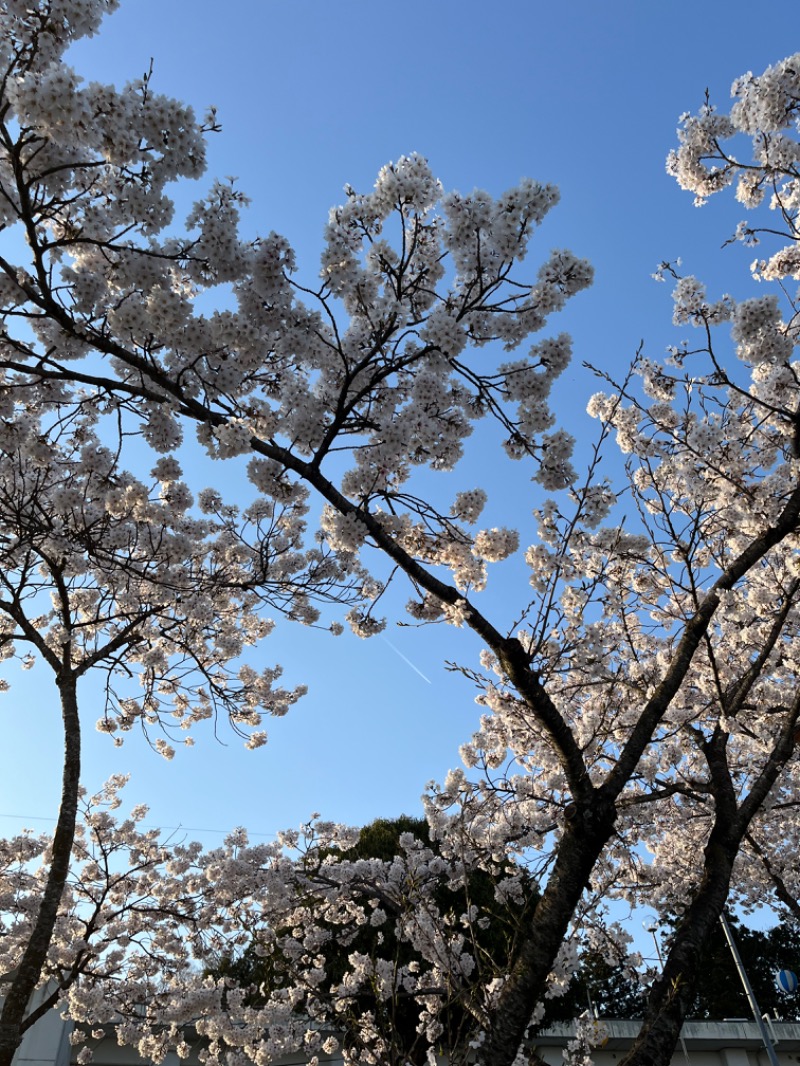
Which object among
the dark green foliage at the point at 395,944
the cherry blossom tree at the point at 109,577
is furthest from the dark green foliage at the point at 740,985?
the cherry blossom tree at the point at 109,577

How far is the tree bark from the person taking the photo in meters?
5.57

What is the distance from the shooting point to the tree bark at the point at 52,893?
219 inches

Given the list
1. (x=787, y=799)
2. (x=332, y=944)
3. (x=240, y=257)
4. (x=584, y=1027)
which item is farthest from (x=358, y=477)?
(x=332, y=944)

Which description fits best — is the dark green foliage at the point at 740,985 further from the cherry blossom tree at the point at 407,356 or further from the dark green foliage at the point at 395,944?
the cherry blossom tree at the point at 407,356

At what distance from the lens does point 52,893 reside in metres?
6.13

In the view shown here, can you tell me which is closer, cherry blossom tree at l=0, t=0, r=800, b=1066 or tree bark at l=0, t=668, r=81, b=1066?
cherry blossom tree at l=0, t=0, r=800, b=1066

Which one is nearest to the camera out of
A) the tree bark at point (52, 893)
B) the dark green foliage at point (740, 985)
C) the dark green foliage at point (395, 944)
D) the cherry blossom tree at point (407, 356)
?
the cherry blossom tree at point (407, 356)

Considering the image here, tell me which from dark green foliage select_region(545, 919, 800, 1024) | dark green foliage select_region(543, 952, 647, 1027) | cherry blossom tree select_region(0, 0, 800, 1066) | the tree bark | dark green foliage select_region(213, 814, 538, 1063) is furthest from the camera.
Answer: dark green foliage select_region(545, 919, 800, 1024)

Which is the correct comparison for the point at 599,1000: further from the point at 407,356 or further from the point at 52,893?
the point at 407,356

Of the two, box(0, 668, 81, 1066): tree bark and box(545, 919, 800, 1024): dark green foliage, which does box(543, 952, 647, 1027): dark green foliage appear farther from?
box(0, 668, 81, 1066): tree bark

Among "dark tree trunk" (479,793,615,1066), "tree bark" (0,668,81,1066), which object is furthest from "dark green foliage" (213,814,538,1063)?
"dark tree trunk" (479,793,615,1066)

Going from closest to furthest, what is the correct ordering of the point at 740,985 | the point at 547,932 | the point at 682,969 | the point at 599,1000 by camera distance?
the point at 547,932
the point at 682,969
the point at 599,1000
the point at 740,985

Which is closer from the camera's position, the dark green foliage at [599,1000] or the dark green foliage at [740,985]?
the dark green foliage at [599,1000]

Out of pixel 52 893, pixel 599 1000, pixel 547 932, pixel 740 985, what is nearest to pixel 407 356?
pixel 547 932
